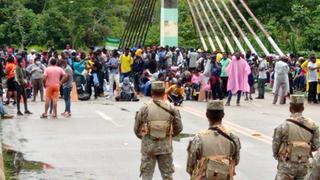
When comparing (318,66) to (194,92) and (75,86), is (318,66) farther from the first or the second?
(75,86)

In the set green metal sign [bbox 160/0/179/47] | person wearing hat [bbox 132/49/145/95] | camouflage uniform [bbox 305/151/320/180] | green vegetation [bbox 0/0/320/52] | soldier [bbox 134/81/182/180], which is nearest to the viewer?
camouflage uniform [bbox 305/151/320/180]

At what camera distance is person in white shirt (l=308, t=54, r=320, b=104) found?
23328 mm

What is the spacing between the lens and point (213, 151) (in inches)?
278

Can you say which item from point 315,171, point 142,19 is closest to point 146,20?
point 142,19

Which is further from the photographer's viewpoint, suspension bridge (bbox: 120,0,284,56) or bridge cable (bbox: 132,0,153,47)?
bridge cable (bbox: 132,0,153,47)

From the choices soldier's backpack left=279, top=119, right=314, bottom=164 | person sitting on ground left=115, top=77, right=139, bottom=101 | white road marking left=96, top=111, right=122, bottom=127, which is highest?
soldier's backpack left=279, top=119, right=314, bottom=164

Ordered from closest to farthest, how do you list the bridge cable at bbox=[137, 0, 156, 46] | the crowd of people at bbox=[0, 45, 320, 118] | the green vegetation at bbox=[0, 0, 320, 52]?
1. the crowd of people at bbox=[0, 45, 320, 118]
2. the green vegetation at bbox=[0, 0, 320, 52]
3. the bridge cable at bbox=[137, 0, 156, 46]

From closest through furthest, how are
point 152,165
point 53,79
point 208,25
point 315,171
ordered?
point 315,171 < point 152,165 < point 53,79 < point 208,25

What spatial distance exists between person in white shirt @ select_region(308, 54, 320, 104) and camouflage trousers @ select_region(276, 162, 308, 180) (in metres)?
15.3

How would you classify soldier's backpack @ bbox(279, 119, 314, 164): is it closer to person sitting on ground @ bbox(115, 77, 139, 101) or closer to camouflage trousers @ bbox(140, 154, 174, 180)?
camouflage trousers @ bbox(140, 154, 174, 180)

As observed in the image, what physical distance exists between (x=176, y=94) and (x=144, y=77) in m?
4.75

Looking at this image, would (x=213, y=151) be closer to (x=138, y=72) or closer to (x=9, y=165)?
(x=9, y=165)

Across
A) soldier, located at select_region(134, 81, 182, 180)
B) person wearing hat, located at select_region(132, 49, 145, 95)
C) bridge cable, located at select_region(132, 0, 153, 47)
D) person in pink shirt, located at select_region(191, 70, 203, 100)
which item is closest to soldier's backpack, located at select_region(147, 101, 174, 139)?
soldier, located at select_region(134, 81, 182, 180)

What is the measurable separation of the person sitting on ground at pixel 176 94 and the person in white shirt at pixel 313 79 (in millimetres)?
4108
